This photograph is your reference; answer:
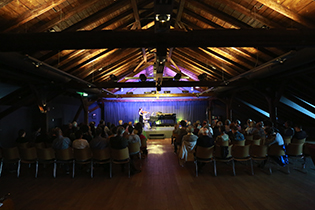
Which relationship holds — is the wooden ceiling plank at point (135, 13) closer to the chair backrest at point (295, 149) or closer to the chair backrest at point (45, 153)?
the chair backrest at point (45, 153)

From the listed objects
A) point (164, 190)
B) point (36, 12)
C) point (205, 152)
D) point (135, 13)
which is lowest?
point (164, 190)

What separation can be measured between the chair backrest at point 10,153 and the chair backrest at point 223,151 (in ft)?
17.1

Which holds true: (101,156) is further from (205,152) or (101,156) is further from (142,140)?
(205,152)

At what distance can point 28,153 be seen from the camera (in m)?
4.55

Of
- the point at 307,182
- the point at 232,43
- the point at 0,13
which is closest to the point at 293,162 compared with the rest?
the point at 307,182

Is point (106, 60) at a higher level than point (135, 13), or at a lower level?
lower

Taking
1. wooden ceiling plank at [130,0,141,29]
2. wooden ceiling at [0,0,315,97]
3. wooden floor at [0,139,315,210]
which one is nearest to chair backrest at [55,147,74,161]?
wooden floor at [0,139,315,210]

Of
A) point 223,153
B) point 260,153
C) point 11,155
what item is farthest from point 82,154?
point 260,153

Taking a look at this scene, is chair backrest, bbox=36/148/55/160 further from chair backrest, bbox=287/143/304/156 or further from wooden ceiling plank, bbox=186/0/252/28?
chair backrest, bbox=287/143/304/156

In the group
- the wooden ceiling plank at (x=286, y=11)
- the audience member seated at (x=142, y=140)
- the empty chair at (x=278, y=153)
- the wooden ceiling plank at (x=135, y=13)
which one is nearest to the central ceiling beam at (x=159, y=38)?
the wooden ceiling plank at (x=286, y=11)

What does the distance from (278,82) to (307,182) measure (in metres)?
5.02

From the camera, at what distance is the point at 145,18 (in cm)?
633

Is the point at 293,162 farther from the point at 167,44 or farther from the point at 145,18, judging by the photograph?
the point at 145,18

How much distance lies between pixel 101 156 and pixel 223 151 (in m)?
3.09
